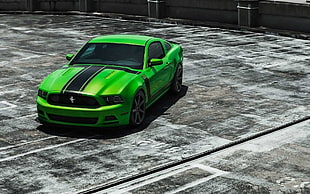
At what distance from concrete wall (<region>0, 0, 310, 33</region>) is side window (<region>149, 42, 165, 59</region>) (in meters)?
10.4

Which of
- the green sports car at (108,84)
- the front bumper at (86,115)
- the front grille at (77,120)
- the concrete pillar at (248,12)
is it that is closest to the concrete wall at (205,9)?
the concrete pillar at (248,12)

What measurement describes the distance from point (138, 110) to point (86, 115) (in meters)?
1.16

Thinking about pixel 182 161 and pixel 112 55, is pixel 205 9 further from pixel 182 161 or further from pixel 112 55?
pixel 182 161

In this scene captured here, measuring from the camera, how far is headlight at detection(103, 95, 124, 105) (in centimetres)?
1133

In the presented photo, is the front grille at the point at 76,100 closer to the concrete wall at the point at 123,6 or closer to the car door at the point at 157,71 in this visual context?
the car door at the point at 157,71

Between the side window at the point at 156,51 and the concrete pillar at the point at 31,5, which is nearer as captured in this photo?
the side window at the point at 156,51

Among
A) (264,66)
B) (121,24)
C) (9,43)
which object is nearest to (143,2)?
(121,24)

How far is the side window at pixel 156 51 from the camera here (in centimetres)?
1328

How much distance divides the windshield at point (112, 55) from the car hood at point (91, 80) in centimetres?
32

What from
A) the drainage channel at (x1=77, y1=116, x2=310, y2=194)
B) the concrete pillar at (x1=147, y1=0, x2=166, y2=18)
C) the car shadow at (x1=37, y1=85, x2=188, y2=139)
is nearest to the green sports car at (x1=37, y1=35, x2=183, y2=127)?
the car shadow at (x1=37, y1=85, x2=188, y2=139)

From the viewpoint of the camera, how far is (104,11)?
99.3ft

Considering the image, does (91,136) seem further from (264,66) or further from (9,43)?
(9,43)

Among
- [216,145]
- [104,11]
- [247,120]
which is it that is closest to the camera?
[216,145]

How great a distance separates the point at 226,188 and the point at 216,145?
6.48 feet
